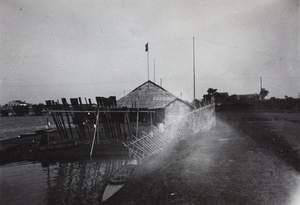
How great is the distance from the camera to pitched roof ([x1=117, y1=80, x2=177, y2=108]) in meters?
22.4

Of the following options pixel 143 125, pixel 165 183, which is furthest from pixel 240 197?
pixel 143 125

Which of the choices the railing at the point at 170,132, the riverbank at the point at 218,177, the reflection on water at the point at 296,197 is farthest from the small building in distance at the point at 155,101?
the reflection on water at the point at 296,197

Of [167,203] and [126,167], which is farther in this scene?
[126,167]

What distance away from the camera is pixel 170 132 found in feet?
40.9

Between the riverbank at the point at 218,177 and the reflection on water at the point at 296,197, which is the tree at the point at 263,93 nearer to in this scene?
the riverbank at the point at 218,177

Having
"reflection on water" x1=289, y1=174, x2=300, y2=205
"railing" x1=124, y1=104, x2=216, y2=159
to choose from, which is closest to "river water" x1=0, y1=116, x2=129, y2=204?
"railing" x1=124, y1=104, x2=216, y2=159

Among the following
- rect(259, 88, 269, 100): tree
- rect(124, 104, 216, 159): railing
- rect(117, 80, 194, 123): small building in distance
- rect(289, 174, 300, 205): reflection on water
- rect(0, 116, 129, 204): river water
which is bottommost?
rect(0, 116, 129, 204): river water

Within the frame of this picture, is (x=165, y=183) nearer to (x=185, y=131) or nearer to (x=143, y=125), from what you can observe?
(x=185, y=131)

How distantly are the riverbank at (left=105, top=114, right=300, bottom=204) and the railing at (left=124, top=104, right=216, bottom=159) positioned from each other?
25.8 inches

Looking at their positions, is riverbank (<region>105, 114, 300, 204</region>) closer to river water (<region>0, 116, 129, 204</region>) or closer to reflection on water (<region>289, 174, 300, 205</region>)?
reflection on water (<region>289, 174, 300, 205</region>)

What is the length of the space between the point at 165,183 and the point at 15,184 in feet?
18.3

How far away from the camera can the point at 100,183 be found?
735cm

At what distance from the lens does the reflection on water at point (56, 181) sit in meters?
6.16

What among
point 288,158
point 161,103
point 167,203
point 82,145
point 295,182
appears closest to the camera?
point 167,203
